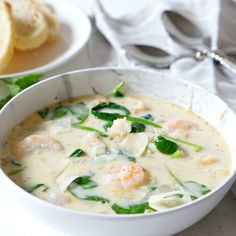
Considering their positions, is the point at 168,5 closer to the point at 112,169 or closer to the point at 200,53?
the point at 200,53

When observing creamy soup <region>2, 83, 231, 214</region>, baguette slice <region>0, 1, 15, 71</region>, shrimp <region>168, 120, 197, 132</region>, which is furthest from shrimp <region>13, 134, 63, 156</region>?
baguette slice <region>0, 1, 15, 71</region>

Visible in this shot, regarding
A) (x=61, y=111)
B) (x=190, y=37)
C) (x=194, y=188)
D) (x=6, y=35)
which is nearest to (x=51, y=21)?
(x=6, y=35)

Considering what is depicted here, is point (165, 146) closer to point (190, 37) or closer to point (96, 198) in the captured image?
point (96, 198)

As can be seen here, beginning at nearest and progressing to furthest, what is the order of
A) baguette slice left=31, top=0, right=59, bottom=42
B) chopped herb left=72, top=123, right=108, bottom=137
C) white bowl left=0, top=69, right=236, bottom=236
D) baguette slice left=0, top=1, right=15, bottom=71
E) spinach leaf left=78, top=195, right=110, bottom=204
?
1. white bowl left=0, top=69, right=236, bottom=236
2. spinach leaf left=78, top=195, right=110, bottom=204
3. chopped herb left=72, top=123, right=108, bottom=137
4. baguette slice left=0, top=1, right=15, bottom=71
5. baguette slice left=31, top=0, right=59, bottom=42

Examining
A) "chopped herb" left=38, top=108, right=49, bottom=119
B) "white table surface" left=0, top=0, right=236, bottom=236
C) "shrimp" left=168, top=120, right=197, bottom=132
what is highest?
"chopped herb" left=38, top=108, right=49, bottom=119

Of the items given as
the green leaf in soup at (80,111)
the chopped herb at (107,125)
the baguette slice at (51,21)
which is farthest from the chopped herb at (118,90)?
the baguette slice at (51,21)

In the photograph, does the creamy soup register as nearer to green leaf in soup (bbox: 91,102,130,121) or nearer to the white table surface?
green leaf in soup (bbox: 91,102,130,121)

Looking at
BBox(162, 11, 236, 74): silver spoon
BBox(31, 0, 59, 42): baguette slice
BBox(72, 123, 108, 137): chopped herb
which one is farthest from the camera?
BBox(31, 0, 59, 42): baguette slice
